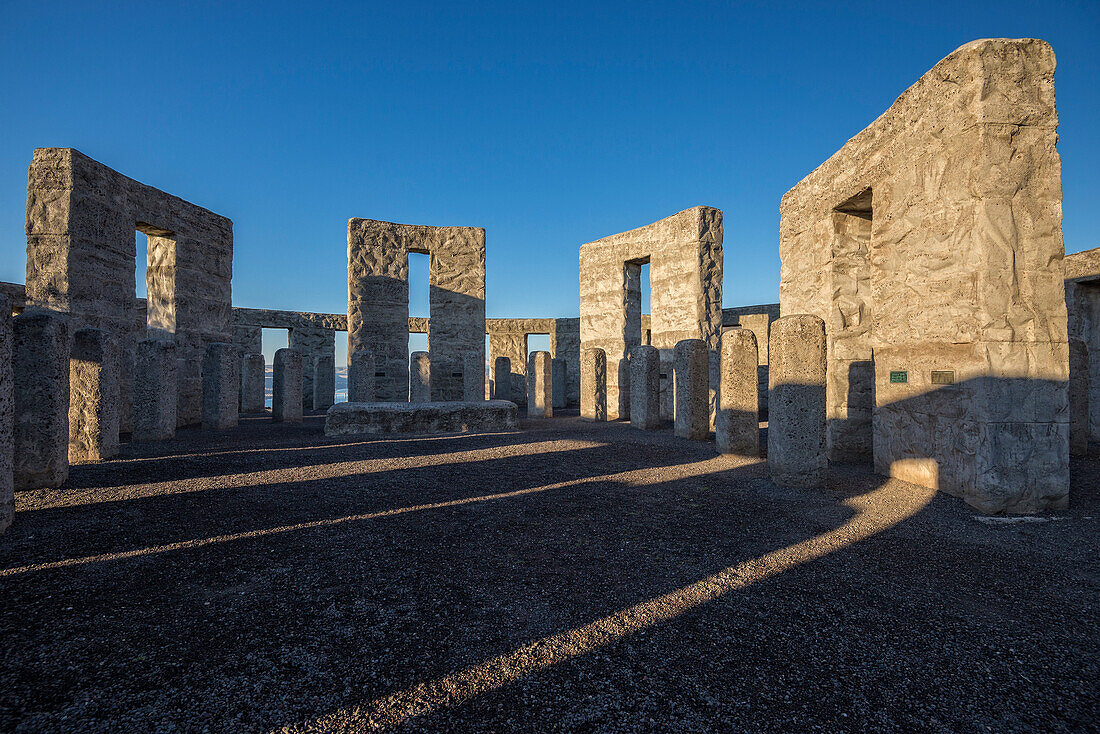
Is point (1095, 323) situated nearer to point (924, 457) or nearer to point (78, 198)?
point (924, 457)

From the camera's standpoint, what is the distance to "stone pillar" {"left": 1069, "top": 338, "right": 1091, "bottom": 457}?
6.23 meters

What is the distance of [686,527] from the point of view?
11.6 feet

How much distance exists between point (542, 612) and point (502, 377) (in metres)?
16.1

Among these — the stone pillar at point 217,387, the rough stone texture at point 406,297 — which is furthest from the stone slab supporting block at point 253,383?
the stone pillar at point 217,387

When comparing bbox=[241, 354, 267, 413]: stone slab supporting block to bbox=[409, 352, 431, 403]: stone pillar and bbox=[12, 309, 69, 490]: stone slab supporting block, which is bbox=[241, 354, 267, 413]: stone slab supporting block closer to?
bbox=[409, 352, 431, 403]: stone pillar

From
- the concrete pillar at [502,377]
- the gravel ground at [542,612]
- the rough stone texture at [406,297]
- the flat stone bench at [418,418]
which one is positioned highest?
the rough stone texture at [406,297]

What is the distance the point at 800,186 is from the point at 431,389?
9393mm

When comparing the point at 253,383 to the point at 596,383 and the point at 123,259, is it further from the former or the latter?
A: the point at 596,383

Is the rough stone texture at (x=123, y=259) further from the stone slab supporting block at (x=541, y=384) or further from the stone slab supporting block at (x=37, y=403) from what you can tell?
the stone slab supporting block at (x=541, y=384)

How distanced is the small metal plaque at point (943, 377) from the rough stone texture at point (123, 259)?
11599 mm

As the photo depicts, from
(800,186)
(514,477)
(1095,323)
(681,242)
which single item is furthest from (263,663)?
(1095,323)

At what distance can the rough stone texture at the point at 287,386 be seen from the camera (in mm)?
10531

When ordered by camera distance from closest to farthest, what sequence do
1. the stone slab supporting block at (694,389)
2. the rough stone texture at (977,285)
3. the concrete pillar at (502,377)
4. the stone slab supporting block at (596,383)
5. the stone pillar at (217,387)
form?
1. the rough stone texture at (977,285)
2. the stone slab supporting block at (694,389)
3. the stone pillar at (217,387)
4. the stone slab supporting block at (596,383)
5. the concrete pillar at (502,377)

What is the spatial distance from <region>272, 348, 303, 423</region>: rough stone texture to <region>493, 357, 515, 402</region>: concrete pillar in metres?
8.31
